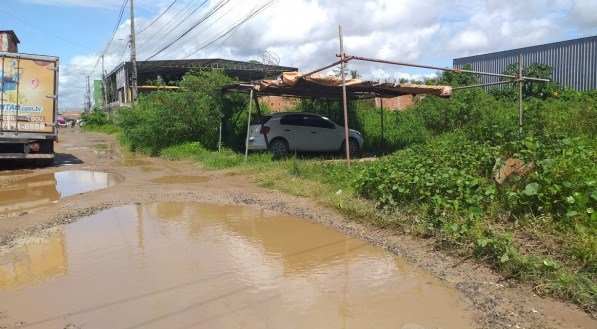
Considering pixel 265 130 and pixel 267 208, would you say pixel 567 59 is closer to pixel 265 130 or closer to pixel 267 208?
pixel 265 130

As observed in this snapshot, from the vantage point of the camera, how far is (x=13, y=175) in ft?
42.3

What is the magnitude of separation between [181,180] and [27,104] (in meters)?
5.39

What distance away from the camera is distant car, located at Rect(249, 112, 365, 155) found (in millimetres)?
14594

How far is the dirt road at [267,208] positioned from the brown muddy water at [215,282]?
22cm

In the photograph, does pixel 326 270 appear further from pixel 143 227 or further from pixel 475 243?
pixel 143 227

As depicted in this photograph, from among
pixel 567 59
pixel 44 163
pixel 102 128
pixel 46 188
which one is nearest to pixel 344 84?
pixel 46 188

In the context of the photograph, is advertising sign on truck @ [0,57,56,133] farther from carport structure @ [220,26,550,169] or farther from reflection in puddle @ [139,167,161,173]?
carport structure @ [220,26,550,169]

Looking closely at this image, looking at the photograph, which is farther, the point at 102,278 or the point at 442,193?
the point at 442,193

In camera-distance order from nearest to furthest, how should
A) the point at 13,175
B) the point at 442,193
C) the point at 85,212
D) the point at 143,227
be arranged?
the point at 442,193, the point at 143,227, the point at 85,212, the point at 13,175

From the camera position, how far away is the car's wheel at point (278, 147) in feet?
48.2

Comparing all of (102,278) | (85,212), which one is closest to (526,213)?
(102,278)

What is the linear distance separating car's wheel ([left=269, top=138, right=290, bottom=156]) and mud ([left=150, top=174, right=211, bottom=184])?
10.1 feet

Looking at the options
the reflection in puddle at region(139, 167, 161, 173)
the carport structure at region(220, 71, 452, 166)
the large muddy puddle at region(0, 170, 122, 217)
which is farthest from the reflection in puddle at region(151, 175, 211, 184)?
the carport structure at region(220, 71, 452, 166)

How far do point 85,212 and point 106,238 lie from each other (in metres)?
1.72
